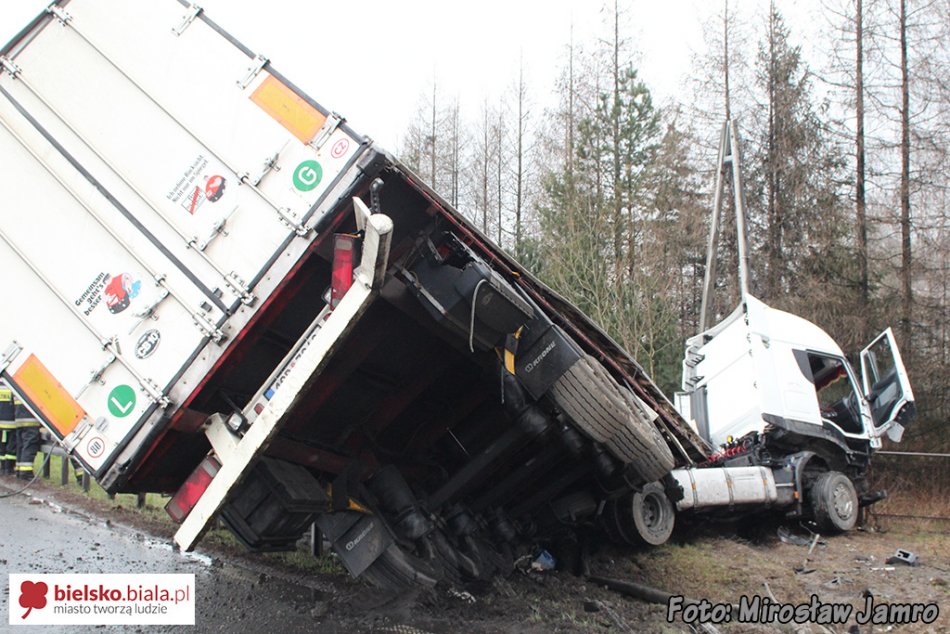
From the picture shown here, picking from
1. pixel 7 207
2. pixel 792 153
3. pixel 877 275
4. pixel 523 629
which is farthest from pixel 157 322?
pixel 792 153

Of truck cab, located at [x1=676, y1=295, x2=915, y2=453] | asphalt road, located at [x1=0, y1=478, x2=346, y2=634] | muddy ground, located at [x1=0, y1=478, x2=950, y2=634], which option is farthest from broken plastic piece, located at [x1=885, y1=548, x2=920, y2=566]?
asphalt road, located at [x1=0, y1=478, x2=346, y2=634]

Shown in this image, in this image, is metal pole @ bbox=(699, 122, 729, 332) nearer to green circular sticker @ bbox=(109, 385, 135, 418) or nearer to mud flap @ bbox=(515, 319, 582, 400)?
mud flap @ bbox=(515, 319, 582, 400)

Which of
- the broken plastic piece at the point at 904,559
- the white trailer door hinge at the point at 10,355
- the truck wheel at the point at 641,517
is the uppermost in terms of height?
the broken plastic piece at the point at 904,559

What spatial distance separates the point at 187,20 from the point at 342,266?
1586 millimetres

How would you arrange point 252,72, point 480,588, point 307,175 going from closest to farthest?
1. point 307,175
2. point 252,72
3. point 480,588

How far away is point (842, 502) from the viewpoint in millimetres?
8648

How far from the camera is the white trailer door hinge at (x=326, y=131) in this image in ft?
12.3

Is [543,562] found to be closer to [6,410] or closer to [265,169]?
[265,169]

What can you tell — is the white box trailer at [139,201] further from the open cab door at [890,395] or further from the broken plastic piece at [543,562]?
the open cab door at [890,395]

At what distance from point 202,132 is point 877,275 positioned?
1576cm

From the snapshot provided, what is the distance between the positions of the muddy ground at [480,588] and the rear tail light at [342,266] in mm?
1824

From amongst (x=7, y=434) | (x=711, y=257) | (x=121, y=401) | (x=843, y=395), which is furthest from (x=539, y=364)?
(x=711, y=257)

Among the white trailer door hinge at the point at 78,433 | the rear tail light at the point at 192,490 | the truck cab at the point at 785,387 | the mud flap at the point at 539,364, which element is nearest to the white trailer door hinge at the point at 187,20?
the white trailer door hinge at the point at 78,433

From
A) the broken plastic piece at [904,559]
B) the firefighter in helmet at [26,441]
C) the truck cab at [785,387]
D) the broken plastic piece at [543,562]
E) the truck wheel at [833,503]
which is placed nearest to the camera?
the broken plastic piece at [543,562]
